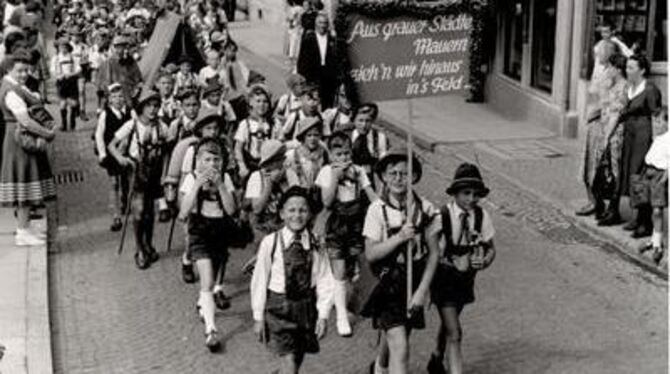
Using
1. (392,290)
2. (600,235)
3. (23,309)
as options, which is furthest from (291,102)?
(392,290)

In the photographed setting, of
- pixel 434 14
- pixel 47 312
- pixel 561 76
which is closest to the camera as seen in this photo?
pixel 434 14

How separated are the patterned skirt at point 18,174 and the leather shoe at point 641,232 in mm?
6181

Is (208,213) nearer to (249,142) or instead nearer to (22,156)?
(249,142)

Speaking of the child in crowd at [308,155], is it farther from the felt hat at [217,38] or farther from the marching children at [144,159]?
the felt hat at [217,38]

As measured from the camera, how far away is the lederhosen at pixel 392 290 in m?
8.00

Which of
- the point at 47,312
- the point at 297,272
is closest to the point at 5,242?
the point at 47,312

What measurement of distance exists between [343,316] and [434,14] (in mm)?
2213

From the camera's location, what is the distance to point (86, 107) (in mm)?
22719

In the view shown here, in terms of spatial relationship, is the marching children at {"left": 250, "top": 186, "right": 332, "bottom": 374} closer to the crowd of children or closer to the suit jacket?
the crowd of children

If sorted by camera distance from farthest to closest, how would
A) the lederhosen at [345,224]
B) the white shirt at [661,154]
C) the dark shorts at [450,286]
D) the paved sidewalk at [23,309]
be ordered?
the white shirt at [661,154], the lederhosen at [345,224], the paved sidewalk at [23,309], the dark shorts at [450,286]

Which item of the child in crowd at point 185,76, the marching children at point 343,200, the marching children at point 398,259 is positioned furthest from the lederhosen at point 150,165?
the marching children at point 398,259

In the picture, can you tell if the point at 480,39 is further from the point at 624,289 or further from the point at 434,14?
the point at 434,14

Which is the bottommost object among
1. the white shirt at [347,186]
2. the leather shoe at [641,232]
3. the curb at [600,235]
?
the curb at [600,235]

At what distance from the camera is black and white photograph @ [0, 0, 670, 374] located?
26.7 ft
